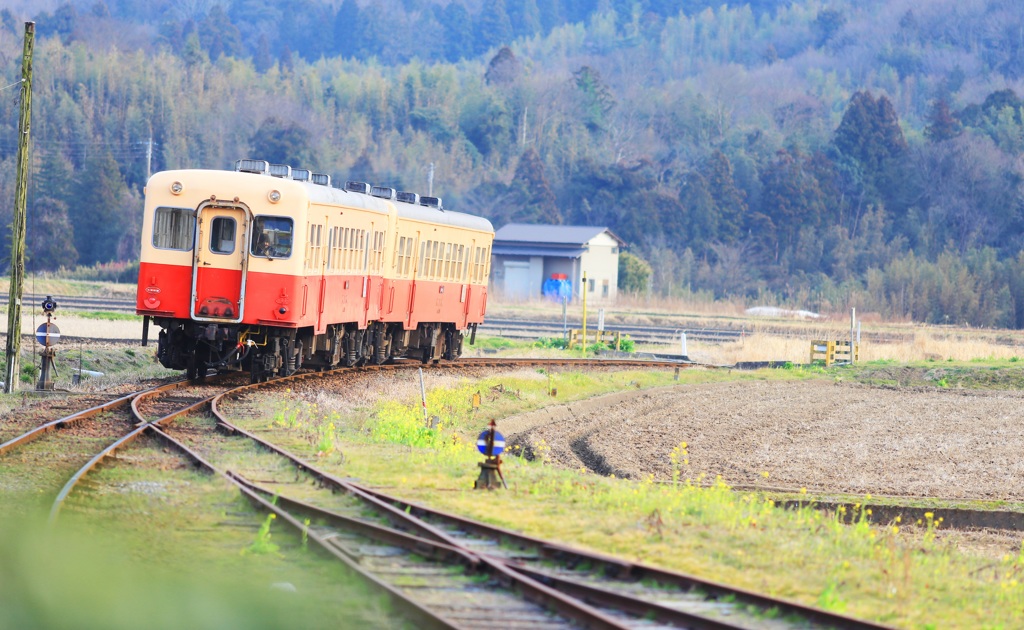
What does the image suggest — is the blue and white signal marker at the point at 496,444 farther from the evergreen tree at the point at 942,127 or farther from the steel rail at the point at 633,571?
the evergreen tree at the point at 942,127

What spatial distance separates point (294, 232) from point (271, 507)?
1042 centimetres

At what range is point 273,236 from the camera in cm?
2081

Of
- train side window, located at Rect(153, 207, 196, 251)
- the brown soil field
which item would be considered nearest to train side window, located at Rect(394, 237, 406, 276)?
the brown soil field

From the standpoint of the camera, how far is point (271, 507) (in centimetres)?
1073

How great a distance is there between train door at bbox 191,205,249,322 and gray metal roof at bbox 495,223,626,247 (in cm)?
5187

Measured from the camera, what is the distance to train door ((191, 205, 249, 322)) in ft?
67.9

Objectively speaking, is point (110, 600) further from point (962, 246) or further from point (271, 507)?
point (962, 246)

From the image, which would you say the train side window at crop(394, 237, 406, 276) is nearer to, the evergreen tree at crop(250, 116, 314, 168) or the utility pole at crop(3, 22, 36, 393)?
the utility pole at crop(3, 22, 36, 393)

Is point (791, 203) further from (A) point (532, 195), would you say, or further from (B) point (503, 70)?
(B) point (503, 70)

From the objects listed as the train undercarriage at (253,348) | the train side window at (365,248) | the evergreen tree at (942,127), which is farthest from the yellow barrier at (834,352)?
the evergreen tree at (942,127)

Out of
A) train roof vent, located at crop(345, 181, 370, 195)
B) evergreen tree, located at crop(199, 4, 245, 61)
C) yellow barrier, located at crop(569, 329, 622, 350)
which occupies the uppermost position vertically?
evergreen tree, located at crop(199, 4, 245, 61)

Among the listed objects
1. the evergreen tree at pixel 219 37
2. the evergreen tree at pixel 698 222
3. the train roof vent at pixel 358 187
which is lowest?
the train roof vent at pixel 358 187

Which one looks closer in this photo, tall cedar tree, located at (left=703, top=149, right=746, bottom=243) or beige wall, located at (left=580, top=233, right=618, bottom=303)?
beige wall, located at (left=580, top=233, right=618, bottom=303)

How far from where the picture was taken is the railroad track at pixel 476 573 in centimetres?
813
